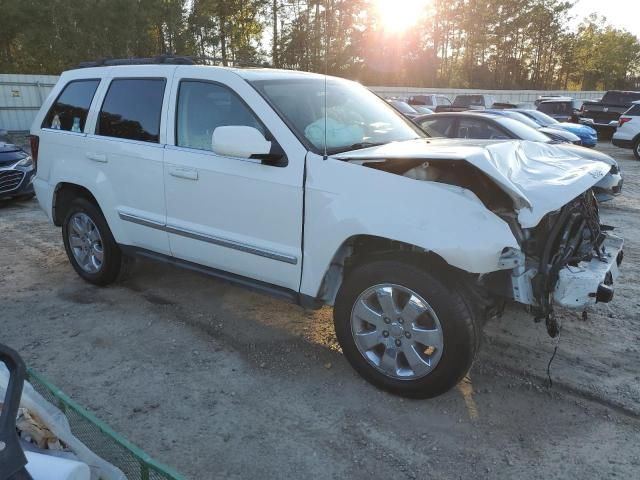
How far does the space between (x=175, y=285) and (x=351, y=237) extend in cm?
249

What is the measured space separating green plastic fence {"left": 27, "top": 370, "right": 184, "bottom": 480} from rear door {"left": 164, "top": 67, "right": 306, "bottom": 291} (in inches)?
64.4

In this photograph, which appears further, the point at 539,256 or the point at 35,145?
the point at 35,145

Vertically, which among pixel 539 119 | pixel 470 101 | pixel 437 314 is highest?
pixel 470 101

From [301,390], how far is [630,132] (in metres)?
15.5

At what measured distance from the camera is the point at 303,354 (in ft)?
12.2

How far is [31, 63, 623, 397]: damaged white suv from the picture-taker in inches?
114

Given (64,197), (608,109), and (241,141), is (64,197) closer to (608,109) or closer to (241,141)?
(241,141)

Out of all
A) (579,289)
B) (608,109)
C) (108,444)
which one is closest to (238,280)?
(108,444)

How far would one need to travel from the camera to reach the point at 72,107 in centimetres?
484

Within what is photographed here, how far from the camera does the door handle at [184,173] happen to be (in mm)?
3781

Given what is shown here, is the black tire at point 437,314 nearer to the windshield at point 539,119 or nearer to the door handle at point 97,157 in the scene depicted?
the door handle at point 97,157

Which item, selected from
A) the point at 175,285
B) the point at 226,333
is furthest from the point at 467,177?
the point at 175,285

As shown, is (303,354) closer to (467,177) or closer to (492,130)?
(467,177)

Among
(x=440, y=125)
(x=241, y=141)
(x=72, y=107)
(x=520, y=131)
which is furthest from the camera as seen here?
(x=440, y=125)
